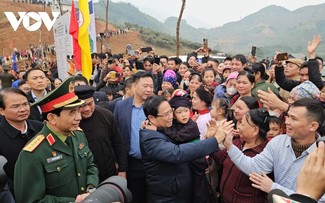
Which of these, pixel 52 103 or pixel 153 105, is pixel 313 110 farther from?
pixel 52 103

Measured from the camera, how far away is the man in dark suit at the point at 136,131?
3588 millimetres

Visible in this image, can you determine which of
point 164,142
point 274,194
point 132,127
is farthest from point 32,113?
point 274,194

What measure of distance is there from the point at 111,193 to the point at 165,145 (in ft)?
3.19

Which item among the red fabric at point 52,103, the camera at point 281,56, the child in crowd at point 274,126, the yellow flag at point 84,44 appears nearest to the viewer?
the red fabric at point 52,103

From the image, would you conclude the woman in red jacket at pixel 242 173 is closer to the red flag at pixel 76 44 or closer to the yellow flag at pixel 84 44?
the yellow flag at pixel 84 44

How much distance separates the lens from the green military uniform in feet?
6.49

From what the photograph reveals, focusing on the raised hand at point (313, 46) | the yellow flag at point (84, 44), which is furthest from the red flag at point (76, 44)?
the raised hand at point (313, 46)

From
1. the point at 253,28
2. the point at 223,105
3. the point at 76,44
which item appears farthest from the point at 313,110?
the point at 253,28

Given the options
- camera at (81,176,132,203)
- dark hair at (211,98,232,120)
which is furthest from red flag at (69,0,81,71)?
camera at (81,176,132,203)

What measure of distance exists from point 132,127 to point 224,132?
142cm

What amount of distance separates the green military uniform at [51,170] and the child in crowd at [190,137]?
2.62 feet

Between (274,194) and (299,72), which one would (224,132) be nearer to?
(274,194)

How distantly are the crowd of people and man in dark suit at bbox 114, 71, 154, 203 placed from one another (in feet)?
0.04

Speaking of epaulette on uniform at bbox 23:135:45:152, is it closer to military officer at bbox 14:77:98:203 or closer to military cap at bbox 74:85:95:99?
military officer at bbox 14:77:98:203
